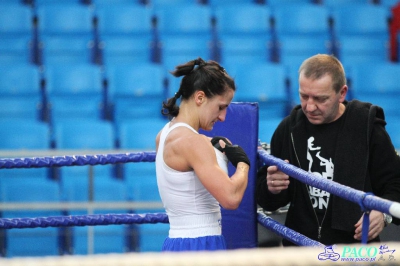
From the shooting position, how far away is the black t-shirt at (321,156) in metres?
2.86

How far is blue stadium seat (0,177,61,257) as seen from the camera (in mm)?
4406

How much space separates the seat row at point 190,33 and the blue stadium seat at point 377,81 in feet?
1.28

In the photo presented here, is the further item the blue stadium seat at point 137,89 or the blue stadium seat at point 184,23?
the blue stadium seat at point 184,23

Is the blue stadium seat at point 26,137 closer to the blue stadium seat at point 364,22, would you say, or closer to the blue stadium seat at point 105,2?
the blue stadium seat at point 105,2

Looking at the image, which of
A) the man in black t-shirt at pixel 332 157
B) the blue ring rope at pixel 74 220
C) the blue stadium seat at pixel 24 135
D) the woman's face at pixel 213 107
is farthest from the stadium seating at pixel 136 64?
the woman's face at pixel 213 107

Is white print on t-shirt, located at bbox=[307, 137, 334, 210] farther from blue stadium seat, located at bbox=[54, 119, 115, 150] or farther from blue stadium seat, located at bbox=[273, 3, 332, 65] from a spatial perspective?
blue stadium seat, located at bbox=[273, 3, 332, 65]

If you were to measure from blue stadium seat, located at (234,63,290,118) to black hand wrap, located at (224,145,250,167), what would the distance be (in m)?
3.18

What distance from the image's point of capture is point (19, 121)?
5188mm

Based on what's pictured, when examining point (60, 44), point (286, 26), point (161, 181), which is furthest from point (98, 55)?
point (161, 181)

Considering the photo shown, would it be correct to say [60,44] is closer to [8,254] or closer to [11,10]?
[11,10]

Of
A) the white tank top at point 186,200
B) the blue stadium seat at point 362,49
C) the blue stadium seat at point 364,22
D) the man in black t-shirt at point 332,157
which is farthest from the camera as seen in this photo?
the blue stadium seat at point 364,22

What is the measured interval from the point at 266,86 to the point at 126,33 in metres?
1.38

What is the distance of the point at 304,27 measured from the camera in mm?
6391

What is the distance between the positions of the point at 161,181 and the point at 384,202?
0.85 metres
